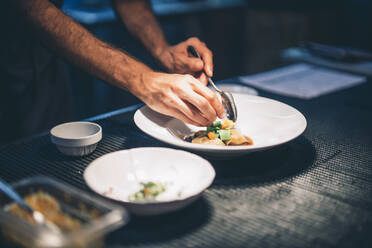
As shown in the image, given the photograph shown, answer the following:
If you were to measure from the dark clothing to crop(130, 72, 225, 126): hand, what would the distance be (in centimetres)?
77

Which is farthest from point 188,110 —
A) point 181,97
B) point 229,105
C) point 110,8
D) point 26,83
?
point 110,8

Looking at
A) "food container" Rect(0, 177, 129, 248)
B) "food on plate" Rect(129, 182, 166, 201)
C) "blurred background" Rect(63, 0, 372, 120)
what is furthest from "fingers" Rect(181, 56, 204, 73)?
"blurred background" Rect(63, 0, 372, 120)

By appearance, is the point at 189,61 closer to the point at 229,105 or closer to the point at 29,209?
the point at 229,105

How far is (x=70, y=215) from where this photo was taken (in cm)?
72

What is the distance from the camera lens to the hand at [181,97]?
1.15 metres

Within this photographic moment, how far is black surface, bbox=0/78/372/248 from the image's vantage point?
80 cm

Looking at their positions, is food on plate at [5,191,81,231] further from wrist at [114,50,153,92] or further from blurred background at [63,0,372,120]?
blurred background at [63,0,372,120]

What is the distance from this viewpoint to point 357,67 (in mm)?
2217

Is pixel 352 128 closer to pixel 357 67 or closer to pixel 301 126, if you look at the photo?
pixel 301 126

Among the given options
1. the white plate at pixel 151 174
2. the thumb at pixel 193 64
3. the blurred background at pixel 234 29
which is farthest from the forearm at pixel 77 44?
the blurred background at pixel 234 29

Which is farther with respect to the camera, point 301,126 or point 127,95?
point 127,95

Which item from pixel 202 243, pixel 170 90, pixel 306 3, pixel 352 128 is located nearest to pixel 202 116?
pixel 170 90

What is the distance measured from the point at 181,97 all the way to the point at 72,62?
1.50 feet

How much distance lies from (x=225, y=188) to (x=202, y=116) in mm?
287
